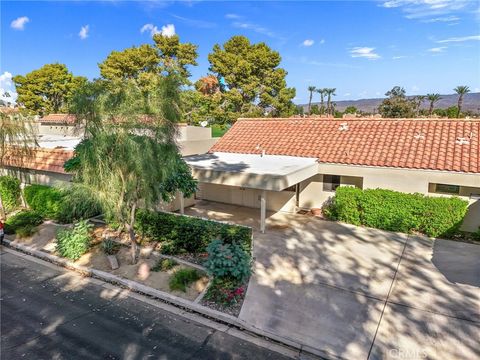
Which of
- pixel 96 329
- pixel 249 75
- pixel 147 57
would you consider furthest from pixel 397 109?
pixel 96 329

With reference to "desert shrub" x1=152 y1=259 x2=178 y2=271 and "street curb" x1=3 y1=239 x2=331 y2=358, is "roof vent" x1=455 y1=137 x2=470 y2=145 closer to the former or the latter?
"street curb" x1=3 y1=239 x2=331 y2=358

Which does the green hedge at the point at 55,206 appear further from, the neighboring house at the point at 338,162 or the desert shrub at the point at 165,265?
the neighboring house at the point at 338,162

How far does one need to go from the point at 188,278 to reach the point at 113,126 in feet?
17.1

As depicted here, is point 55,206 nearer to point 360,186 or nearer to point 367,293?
point 367,293

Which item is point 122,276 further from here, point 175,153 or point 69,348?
point 175,153

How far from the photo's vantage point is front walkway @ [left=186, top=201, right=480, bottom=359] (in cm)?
781

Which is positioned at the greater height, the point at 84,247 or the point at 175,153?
the point at 175,153

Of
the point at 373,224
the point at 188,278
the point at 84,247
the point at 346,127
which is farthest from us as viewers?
the point at 346,127

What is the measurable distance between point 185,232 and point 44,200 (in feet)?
28.0

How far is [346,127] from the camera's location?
19.3 metres

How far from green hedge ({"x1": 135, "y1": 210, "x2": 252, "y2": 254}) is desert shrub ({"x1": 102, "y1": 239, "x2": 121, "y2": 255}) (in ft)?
3.90

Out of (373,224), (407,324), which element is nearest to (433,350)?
(407,324)

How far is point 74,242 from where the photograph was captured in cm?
1248
